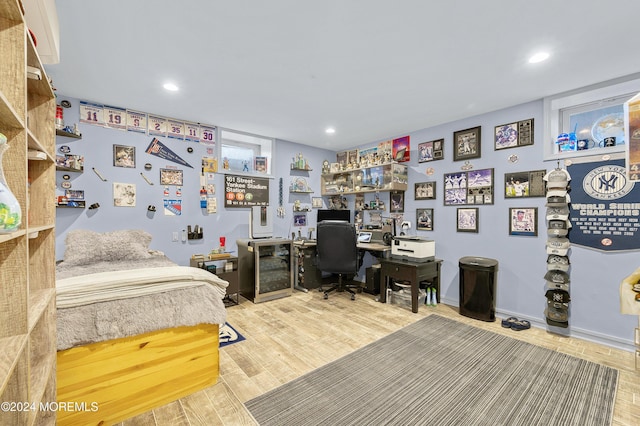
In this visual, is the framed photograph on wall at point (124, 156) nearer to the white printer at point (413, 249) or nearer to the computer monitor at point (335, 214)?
the computer monitor at point (335, 214)

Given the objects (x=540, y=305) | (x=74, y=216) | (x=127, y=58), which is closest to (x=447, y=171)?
(x=540, y=305)

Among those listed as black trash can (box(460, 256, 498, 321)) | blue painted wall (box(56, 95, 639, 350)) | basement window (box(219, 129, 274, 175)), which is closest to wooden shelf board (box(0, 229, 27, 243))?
blue painted wall (box(56, 95, 639, 350))

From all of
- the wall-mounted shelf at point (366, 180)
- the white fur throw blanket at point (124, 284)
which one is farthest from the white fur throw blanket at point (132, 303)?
the wall-mounted shelf at point (366, 180)

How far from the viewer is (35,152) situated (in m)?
1.22

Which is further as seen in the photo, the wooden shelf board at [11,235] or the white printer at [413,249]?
the white printer at [413,249]

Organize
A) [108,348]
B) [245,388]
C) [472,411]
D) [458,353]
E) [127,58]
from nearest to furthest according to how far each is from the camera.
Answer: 1. [108,348]
2. [472,411]
3. [245,388]
4. [127,58]
5. [458,353]

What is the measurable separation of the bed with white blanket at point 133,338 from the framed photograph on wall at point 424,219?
308 centimetres

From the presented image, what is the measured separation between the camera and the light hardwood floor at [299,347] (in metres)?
1.79

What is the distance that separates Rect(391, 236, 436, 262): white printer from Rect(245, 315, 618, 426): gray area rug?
1.19m

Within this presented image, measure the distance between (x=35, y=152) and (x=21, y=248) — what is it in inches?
21.6

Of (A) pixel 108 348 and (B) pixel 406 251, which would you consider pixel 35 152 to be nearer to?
(A) pixel 108 348

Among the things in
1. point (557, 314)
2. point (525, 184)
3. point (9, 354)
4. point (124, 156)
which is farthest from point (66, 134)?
point (557, 314)

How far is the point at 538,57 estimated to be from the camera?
2.28 metres

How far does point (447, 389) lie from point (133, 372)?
215cm
